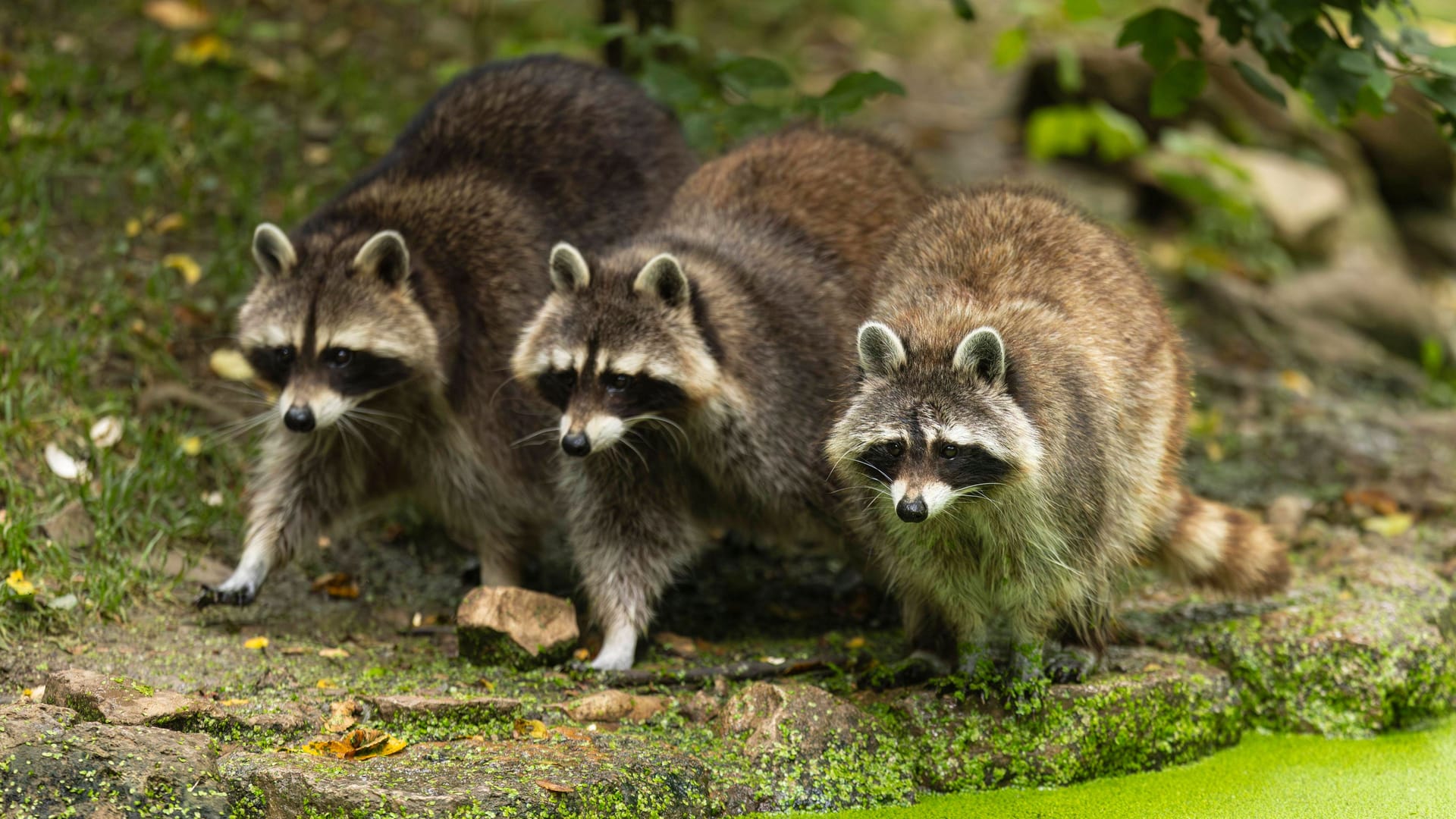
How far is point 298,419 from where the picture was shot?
452 cm

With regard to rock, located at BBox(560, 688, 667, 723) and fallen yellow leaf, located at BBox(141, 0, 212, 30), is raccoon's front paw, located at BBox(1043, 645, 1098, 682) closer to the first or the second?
rock, located at BBox(560, 688, 667, 723)

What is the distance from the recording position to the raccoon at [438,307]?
4738 millimetres

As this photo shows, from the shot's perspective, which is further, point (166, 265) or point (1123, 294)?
point (166, 265)

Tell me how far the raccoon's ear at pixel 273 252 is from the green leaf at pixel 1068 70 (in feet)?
16.7

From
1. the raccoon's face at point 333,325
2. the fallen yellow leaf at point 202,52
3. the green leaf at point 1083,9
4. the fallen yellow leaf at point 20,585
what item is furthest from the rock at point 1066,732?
the fallen yellow leaf at point 202,52

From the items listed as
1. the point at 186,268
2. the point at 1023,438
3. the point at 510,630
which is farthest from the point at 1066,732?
the point at 186,268

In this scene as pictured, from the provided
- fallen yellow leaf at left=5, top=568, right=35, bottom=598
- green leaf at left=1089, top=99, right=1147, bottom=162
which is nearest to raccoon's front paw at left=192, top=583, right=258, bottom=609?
fallen yellow leaf at left=5, top=568, right=35, bottom=598

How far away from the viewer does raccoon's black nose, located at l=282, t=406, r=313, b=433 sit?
14.8 feet

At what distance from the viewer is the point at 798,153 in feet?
17.5

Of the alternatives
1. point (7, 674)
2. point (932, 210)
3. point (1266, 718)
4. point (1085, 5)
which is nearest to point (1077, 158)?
point (1085, 5)

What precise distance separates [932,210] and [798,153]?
0.92 metres

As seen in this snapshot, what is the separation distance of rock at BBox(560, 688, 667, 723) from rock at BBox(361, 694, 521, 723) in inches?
7.5

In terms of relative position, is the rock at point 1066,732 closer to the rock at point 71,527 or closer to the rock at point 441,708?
the rock at point 441,708

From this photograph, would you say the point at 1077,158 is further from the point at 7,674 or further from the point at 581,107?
the point at 7,674
